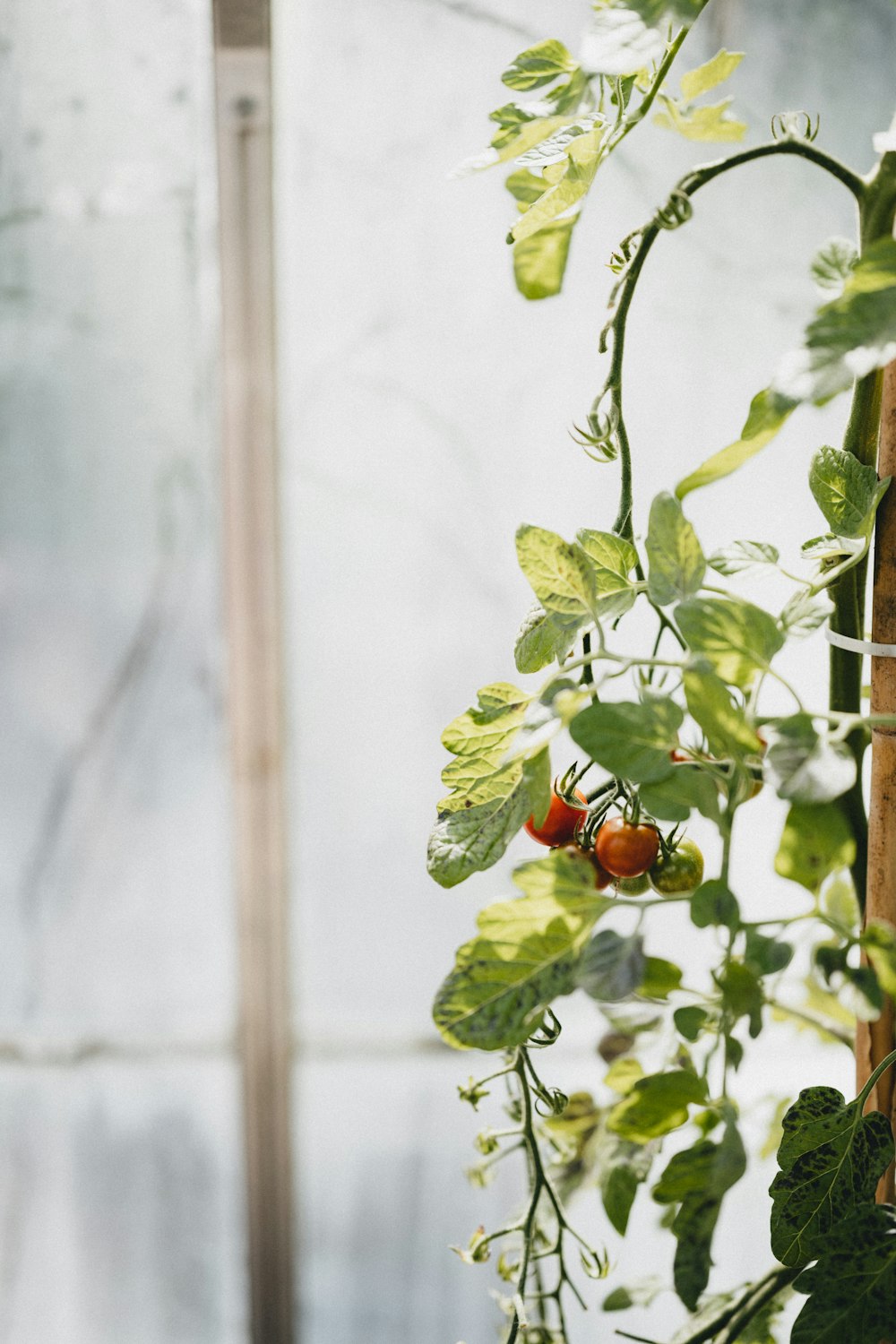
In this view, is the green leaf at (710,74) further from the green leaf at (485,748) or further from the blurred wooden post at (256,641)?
the blurred wooden post at (256,641)

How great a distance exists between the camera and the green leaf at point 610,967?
1.28ft

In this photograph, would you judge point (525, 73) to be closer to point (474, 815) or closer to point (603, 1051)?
point (474, 815)

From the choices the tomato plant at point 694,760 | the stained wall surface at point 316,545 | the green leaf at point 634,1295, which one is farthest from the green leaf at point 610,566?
the stained wall surface at point 316,545

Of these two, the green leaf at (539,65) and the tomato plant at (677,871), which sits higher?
the green leaf at (539,65)

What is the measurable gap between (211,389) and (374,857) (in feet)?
1.84

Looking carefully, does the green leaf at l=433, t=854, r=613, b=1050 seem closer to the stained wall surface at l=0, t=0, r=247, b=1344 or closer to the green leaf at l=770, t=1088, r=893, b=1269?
the green leaf at l=770, t=1088, r=893, b=1269

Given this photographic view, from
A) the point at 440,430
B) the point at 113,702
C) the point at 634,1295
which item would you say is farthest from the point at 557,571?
the point at 113,702

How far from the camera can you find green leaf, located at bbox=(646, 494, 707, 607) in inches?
17.0

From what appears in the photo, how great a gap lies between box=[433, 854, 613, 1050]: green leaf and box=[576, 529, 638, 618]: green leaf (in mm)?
127

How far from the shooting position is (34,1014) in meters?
1.26

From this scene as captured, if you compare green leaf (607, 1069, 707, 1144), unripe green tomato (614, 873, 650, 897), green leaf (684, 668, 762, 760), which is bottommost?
green leaf (607, 1069, 707, 1144)

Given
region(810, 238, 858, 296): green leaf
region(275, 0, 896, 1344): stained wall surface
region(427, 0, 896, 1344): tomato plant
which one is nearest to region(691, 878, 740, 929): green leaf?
region(427, 0, 896, 1344): tomato plant

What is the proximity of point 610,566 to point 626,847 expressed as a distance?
14cm

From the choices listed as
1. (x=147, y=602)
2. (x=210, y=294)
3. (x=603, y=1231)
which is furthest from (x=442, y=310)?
(x=603, y=1231)
